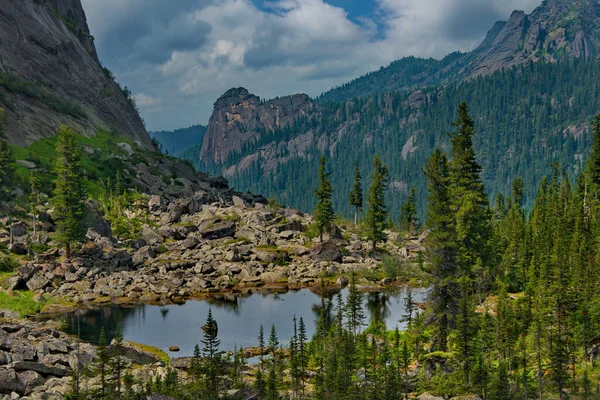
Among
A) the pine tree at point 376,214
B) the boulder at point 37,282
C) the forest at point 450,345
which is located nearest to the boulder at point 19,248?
the boulder at point 37,282

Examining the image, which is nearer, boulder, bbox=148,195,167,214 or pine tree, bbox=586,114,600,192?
pine tree, bbox=586,114,600,192

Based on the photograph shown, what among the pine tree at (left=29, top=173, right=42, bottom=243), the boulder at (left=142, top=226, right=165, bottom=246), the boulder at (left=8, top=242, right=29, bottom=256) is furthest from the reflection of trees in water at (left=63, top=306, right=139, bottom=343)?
the boulder at (left=142, top=226, right=165, bottom=246)

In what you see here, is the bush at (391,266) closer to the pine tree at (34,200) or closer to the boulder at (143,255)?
the boulder at (143,255)

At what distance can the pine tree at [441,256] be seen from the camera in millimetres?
46578

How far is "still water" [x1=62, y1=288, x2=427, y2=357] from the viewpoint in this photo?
209ft

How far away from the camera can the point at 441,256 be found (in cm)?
4794

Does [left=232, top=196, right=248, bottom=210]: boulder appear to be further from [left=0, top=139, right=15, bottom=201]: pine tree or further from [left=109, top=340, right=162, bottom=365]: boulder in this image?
[left=109, top=340, right=162, bottom=365]: boulder

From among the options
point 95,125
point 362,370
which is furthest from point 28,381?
point 95,125

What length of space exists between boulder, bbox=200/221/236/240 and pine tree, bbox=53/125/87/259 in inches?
1029

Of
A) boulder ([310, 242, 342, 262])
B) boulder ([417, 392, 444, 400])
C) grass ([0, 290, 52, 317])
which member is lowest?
boulder ([417, 392, 444, 400])

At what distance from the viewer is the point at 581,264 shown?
64250 mm

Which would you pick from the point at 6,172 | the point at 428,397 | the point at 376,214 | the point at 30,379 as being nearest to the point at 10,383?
the point at 30,379

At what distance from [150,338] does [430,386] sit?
36.1 metres

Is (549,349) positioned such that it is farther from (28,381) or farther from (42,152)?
(42,152)
